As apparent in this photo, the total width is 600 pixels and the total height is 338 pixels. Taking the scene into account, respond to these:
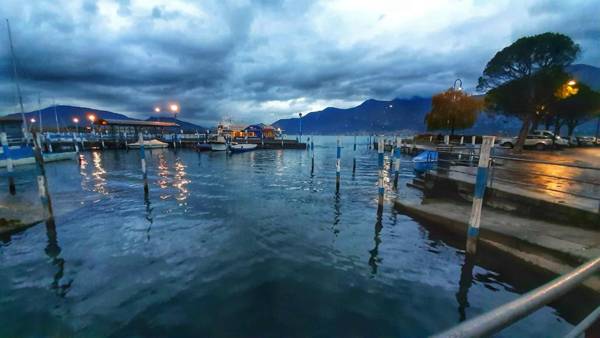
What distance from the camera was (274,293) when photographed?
6.61 meters

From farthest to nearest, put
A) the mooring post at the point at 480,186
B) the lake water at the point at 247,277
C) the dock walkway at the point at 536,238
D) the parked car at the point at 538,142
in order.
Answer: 1. the parked car at the point at 538,142
2. the mooring post at the point at 480,186
3. the dock walkway at the point at 536,238
4. the lake water at the point at 247,277

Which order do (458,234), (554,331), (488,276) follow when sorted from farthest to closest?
(458,234) → (488,276) → (554,331)

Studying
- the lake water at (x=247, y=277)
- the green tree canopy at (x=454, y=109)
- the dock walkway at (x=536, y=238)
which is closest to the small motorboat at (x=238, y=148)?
the green tree canopy at (x=454, y=109)

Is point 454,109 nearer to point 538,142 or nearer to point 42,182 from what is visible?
point 538,142

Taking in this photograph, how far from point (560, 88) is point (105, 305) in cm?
3976

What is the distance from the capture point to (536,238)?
7.36m

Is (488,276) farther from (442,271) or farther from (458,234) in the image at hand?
(458,234)

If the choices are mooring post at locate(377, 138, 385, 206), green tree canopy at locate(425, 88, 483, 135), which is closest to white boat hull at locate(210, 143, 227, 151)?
green tree canopy at locate(425, 88, 483, 135)

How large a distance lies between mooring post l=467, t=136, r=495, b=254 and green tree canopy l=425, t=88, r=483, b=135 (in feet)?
164

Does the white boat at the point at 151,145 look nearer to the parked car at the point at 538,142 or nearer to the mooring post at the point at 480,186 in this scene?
the mooring post at the point at 480,186

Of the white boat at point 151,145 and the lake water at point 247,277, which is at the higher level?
the white boat at point 151,145

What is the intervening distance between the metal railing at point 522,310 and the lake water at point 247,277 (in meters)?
4.33

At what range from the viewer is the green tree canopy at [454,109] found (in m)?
50.3

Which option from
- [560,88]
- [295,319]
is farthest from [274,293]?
[560,88]
